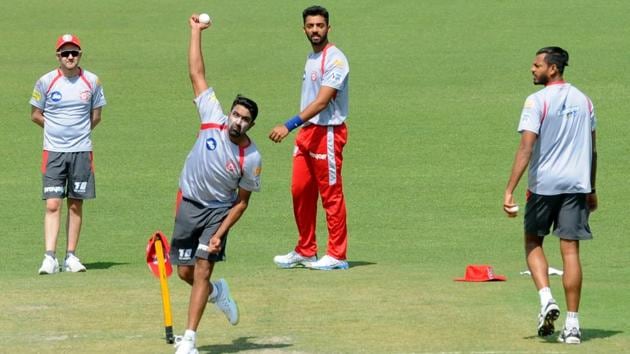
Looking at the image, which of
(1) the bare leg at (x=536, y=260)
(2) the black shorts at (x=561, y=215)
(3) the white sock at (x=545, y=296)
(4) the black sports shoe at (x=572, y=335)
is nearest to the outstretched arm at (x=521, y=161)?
(2) the black shorts at (x=561, y=215)

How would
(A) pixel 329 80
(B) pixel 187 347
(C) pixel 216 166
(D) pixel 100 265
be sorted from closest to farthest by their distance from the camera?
(B) pixel 187 347, (C) pixel 216 166, (A) pixel 329 80, (D) pixel 100 265

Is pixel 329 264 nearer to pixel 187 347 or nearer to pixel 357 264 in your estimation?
pixel 357 264

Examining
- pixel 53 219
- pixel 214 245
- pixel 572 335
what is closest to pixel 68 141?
pixel 53 219

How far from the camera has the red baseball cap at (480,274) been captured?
45.7 feet

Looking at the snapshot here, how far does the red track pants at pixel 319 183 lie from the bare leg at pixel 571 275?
13.1 ft

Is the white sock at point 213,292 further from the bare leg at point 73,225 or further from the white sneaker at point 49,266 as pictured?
the bare leg at point 73,225

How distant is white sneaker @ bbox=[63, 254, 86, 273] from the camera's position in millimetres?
15062

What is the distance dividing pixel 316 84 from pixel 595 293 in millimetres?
3514

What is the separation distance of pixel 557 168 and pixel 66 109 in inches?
239

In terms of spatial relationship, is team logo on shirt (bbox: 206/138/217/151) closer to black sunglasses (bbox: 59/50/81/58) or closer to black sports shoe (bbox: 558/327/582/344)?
black sports shoe (bbox: 558/327/582/344)

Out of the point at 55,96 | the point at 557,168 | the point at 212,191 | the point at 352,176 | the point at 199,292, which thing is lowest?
the point at 199,292

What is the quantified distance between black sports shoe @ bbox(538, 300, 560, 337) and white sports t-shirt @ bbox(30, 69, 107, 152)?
19.9ft

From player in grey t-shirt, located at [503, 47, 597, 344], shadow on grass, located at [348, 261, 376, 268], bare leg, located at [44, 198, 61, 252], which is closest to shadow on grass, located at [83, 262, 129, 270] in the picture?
bare leg, located at [44, 198, 61, 252]

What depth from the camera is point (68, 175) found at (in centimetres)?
1542
